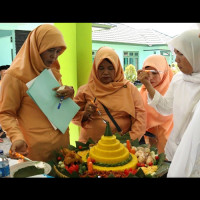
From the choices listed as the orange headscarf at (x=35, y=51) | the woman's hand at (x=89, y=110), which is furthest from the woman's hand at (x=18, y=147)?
the woman's hand at (x=89, y=110)

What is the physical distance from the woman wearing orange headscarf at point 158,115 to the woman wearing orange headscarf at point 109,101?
9.8 inches

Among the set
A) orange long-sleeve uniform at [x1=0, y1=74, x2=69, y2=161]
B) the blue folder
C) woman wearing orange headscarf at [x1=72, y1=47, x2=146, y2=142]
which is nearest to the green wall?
woman wearing orange headscarf at [x1=72, y1=47, x2=146, y2=142]

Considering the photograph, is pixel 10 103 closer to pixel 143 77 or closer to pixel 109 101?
pixel 109 101

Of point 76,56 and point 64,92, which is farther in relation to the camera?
point 76,56

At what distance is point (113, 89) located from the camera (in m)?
1.81

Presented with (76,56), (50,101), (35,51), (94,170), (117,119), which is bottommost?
(94,170)

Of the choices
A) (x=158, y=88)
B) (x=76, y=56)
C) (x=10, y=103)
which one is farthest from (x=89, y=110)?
(x=76, y=56)

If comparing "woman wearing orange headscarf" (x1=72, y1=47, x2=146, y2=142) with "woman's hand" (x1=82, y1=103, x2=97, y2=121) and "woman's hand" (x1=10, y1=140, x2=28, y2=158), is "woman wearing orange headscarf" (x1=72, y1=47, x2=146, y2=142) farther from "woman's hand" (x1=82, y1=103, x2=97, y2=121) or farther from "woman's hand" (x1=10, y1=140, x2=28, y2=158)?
"woman's hand" (x1=10, y1=140, x2=28, y2=158)

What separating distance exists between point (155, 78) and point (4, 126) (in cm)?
130

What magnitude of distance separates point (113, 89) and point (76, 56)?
0.82m

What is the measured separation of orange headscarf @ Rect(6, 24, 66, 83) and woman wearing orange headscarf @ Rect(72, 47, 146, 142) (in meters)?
0.44

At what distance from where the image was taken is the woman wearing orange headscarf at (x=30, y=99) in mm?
A: 1286
